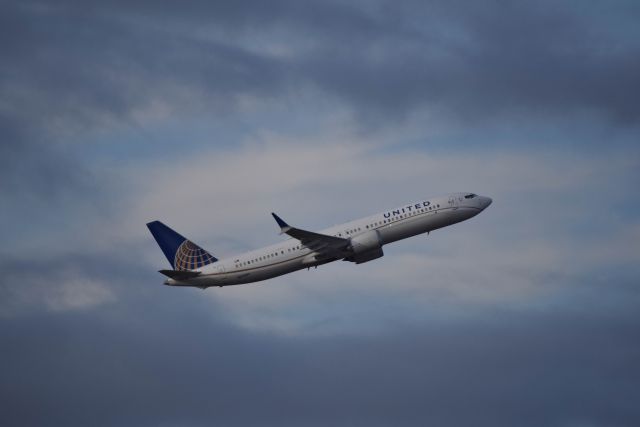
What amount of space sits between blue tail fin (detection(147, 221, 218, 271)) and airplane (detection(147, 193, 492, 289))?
3.68 meters

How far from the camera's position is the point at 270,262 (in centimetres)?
11225

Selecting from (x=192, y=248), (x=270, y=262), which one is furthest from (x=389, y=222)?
(x=192, y=248)

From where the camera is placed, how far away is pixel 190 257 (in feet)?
393

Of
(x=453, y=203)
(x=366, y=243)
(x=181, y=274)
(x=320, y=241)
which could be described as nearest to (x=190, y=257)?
(x=181, y=274)

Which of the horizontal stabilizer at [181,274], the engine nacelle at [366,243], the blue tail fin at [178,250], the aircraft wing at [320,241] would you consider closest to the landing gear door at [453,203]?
the engine nacelle at [366,243]

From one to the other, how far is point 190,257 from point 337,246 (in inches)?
811

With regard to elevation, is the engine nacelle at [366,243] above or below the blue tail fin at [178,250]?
below

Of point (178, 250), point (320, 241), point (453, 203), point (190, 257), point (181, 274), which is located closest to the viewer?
point (320, 241)

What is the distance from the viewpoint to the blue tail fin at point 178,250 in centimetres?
11906

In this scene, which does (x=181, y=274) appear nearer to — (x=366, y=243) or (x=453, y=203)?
(x=366, y=243)

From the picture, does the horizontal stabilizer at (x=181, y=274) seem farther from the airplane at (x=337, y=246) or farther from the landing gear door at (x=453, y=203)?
the landing gear door at (x=453, y=203)

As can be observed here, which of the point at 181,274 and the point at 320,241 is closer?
the point at 320,241

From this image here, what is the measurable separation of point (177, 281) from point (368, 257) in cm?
2338

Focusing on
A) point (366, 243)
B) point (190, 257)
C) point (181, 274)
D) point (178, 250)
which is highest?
point (178, 250)
